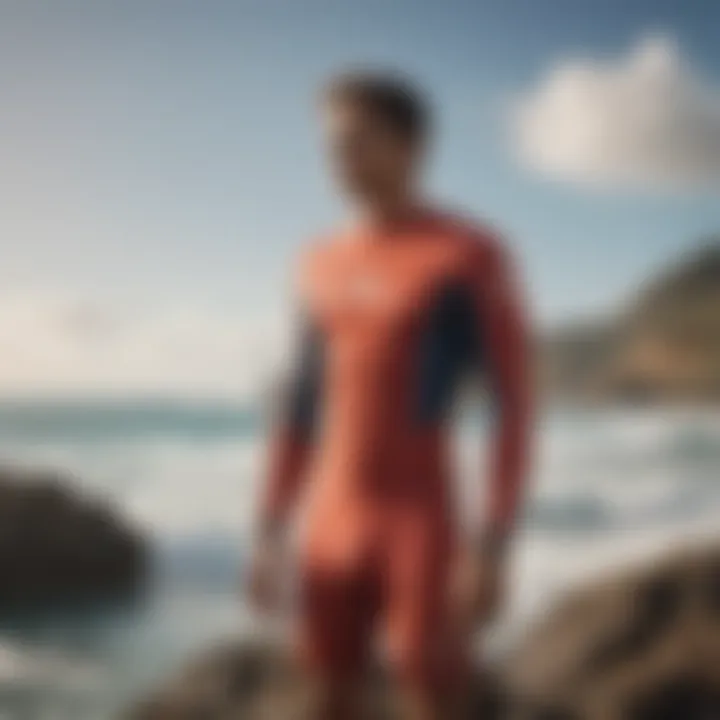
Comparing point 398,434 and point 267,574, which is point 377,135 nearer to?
point 398,434

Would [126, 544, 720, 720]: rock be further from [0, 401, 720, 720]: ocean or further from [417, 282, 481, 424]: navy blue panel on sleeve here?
[417, 282, 481, 424]: navy blue panel on sleeve

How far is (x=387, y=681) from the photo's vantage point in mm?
1215

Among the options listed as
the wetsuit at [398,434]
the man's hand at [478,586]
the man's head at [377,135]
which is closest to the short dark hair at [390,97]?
the man's head at [377,135]

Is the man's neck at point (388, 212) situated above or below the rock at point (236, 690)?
above

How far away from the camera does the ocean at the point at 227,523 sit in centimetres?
124

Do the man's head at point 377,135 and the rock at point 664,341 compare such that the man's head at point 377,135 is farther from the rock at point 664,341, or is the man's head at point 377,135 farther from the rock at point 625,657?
the rock at point 625,657

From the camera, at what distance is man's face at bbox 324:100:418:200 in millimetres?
1282

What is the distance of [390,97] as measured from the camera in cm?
129

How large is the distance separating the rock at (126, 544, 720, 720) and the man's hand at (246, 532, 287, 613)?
0.04 metres

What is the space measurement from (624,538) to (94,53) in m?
0.67

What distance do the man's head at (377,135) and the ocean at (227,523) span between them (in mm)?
227

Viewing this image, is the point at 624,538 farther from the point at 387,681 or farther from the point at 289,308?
the point at 289,308

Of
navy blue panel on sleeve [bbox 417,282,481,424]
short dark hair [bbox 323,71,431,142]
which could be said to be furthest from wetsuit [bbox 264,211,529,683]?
short dark hair [bbox 323,71,431,142]

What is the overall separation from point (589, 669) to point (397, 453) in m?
0.25
